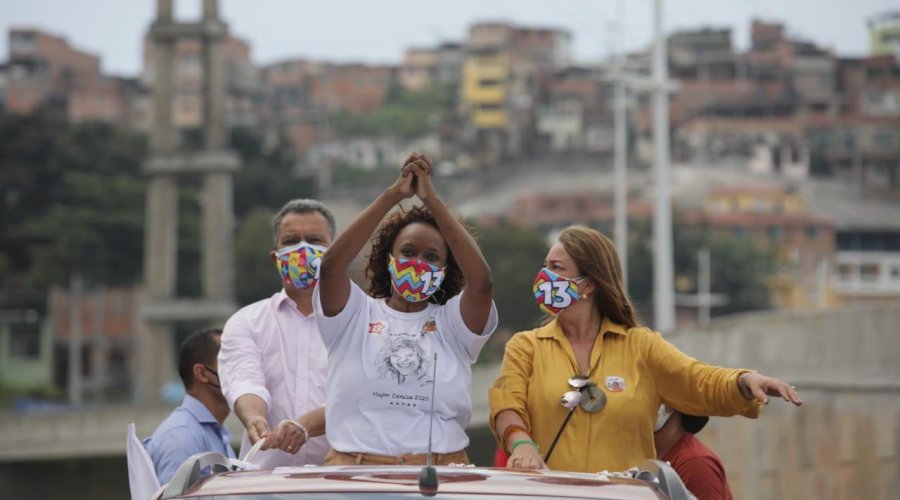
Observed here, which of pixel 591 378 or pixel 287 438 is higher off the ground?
pixel 591 378

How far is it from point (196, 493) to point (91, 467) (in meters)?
23.1

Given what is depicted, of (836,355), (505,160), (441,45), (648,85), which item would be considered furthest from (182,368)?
(441,45)

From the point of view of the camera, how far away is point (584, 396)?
5898mm

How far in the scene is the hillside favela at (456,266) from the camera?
5.89m

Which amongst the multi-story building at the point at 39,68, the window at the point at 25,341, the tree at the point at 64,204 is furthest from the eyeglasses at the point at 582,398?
the multi-story building at the point at 39,68

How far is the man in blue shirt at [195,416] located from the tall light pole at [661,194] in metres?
24.6

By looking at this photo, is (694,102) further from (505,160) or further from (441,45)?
(441,45)

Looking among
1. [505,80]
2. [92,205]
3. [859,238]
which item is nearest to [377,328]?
[92,205]

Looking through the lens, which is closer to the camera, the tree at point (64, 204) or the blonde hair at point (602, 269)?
the blonde hair at point (602, 269)

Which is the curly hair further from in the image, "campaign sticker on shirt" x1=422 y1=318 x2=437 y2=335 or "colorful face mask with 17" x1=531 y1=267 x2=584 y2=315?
"colorful face mask with 17" x1=531 y1=267 x2=584 y2=315

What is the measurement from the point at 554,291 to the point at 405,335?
52cm

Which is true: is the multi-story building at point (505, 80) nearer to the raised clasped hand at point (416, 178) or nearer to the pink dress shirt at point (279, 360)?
the pink dress shirt at point (279, 360)

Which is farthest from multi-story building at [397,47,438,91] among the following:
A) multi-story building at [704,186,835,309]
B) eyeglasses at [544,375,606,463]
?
eyeglasses at [544,375,606,463]

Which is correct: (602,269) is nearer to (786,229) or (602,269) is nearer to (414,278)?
(414,278)
